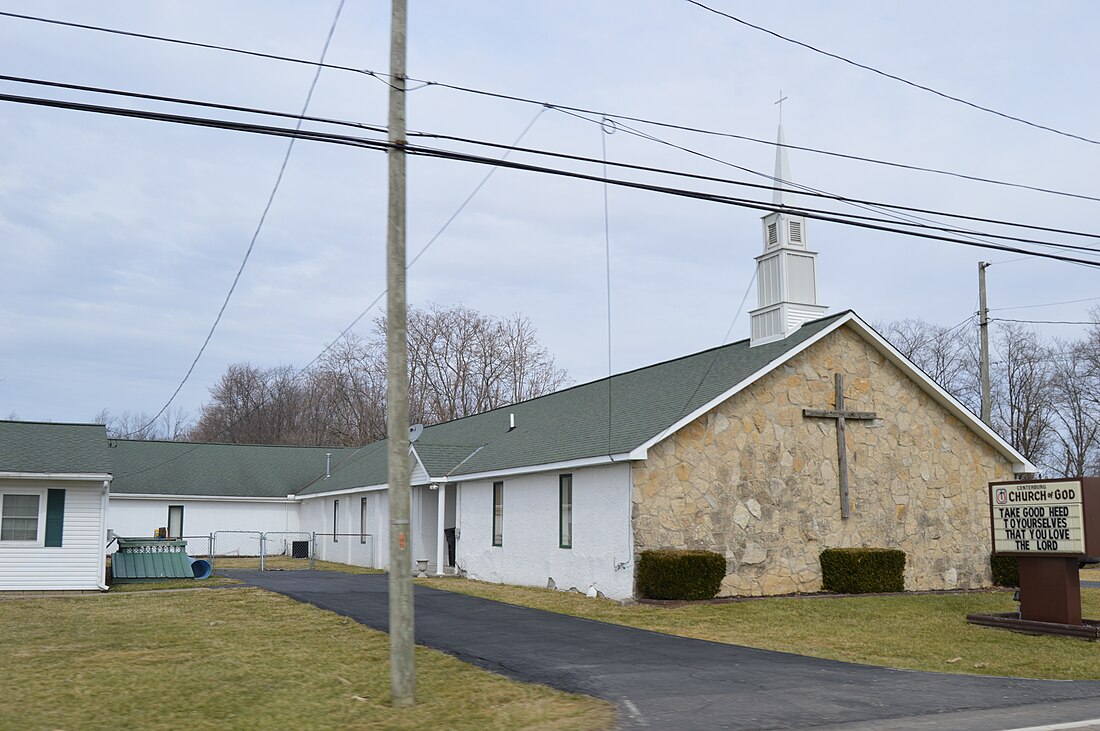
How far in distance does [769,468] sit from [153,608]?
41.9ft

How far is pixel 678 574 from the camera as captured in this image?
19.8 metres

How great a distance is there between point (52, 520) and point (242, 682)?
50.3 feet

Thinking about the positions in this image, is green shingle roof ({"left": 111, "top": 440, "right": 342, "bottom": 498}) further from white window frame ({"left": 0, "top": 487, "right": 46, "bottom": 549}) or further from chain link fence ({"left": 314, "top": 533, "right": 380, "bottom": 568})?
white window frame ({"left": 0, "top": 487, "right": 46, "bottom": 549})

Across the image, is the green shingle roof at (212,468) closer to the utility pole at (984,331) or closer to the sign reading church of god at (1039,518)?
the utility pole at (984,331)

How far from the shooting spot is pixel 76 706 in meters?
9.59

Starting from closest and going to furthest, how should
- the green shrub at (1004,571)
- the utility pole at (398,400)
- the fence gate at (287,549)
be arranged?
1. the utility pole at (398,400)
2. the green shrub at (1004,571)
3. the fence gate at (287,549)

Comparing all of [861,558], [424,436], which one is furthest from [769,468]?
[424,436]

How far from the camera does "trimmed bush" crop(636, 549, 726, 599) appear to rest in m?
19.7

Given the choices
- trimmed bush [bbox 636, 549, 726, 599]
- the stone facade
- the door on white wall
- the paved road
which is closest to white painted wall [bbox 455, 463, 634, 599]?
trimmed bush [bbox 636, 549, 726, 599]

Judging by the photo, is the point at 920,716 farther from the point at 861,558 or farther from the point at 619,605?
the point at 861,558

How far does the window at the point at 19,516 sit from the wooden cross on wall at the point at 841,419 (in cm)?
1795

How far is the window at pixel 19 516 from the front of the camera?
76.9 ft

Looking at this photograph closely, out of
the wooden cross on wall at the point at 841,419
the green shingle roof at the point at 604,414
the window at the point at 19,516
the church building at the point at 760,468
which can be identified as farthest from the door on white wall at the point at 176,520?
the wooden cross on wall at the point at 841,419

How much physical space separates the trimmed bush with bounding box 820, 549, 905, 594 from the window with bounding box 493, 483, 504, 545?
28.3 ft
